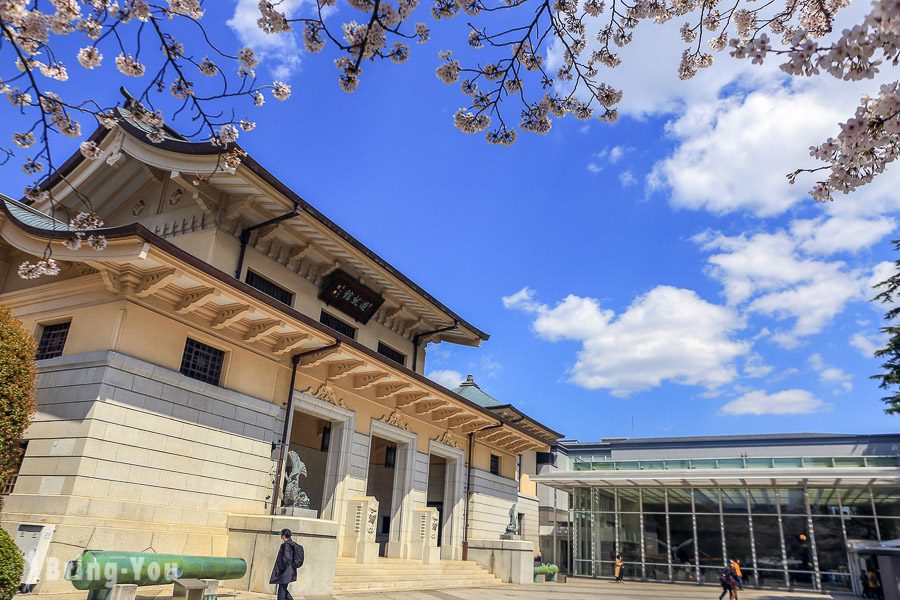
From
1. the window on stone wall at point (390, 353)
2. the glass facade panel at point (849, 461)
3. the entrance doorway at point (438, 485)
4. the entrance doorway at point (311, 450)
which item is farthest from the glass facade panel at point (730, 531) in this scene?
the entrance doorway at point (311, 450)

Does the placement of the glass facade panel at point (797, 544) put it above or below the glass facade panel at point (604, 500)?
below

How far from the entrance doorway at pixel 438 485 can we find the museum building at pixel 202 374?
9.42 ft

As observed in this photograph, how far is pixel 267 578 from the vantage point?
11328mm

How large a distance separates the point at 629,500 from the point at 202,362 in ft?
74.8

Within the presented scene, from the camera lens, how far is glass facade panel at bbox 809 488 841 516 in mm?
24672

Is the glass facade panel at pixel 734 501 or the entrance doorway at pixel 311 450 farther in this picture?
the glass facade panel at pixel 734 501

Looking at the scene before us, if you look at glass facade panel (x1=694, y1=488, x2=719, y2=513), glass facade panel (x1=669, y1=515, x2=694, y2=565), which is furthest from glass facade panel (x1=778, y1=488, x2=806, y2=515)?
glass facade panel (x1=669, y1=515, x2=694, y2=565)

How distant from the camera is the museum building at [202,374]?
34.0 feet

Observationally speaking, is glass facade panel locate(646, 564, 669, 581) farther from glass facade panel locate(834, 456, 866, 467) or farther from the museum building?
the museum building

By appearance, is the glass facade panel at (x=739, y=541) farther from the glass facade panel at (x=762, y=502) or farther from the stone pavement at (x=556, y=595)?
the stone pavement at (x=556, y=595)

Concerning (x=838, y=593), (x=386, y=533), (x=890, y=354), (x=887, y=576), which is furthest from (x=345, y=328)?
(x=890, y=354)

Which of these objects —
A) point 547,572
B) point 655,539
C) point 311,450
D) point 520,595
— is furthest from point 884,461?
point 311,450

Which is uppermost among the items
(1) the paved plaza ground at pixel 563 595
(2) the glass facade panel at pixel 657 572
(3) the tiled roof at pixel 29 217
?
(3) the tiled roof at pixel 29 217

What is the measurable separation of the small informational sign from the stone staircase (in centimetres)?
730
